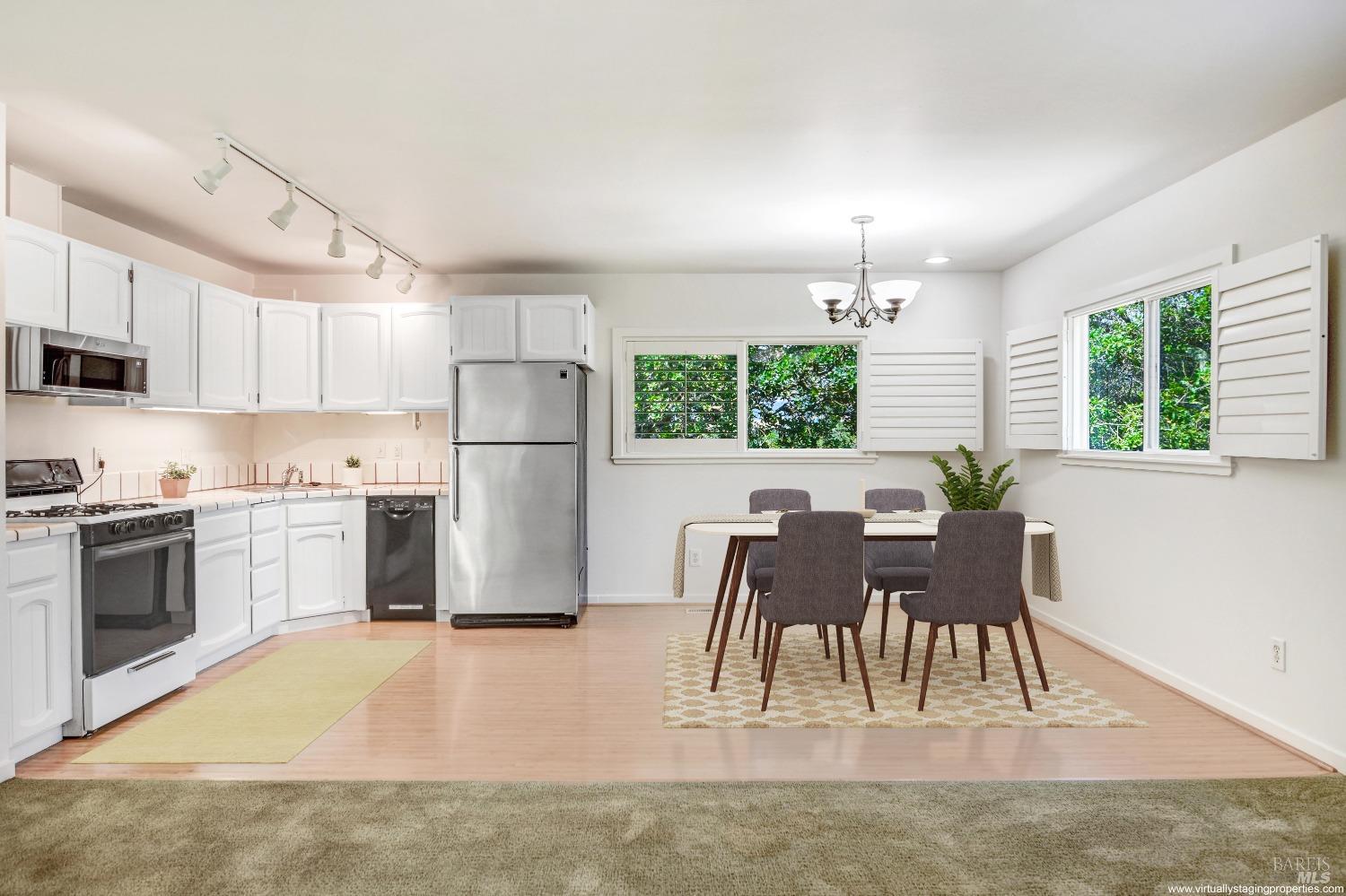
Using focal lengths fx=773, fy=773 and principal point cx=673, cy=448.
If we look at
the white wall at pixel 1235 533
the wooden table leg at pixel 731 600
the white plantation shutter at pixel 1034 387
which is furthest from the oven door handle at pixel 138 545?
the white plantation shutter at pixel 1034 387

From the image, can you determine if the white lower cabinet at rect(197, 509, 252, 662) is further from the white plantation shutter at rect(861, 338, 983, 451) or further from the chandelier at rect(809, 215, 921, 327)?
the white plantation shutter at rect(861, 338, 983, 451)

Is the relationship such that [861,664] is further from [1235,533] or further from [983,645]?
[1235,533]

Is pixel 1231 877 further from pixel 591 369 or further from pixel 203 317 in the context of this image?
pixel 203 317

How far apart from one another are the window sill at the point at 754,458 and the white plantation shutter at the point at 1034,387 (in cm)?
104

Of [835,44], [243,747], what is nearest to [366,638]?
[243,747]

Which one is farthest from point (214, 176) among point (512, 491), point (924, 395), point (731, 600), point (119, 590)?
point (924, 395)

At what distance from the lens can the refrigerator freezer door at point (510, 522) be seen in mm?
5102

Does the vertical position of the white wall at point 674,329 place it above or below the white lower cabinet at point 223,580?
above

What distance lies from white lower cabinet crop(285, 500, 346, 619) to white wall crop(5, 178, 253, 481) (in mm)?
841

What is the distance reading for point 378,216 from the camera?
4.34m

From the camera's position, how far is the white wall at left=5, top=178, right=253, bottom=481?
3688 millimetres

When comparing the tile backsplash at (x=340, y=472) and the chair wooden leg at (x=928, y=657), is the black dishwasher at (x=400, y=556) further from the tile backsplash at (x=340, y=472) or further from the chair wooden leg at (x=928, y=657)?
the chair wooden leg at (x=928, y=657)

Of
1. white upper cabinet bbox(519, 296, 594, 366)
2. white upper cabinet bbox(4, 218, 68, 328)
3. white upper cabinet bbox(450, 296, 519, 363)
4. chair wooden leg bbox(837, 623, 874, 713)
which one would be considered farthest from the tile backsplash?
chair wooden leg bbox(837, 623, 874, 713)

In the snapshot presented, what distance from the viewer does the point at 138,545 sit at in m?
3.41
